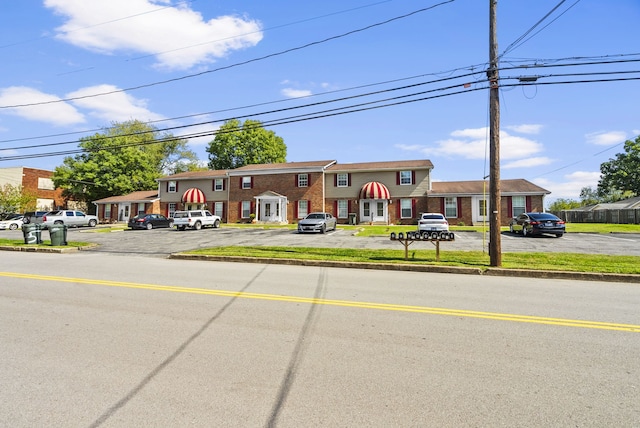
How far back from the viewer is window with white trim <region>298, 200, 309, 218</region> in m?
37.1

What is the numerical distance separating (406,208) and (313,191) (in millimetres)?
9529

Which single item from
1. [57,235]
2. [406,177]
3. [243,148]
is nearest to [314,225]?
[406,177]

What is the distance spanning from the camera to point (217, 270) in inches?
411

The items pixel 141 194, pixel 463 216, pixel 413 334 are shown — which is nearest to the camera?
pixel 413 334

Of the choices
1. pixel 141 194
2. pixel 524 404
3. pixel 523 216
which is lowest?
pixel 524 404

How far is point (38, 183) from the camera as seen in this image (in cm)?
5503

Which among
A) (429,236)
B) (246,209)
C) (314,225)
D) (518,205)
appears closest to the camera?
(429,236)

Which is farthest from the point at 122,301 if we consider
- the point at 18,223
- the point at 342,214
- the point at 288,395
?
the point at 18,223

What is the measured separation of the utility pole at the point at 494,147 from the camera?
11.0m

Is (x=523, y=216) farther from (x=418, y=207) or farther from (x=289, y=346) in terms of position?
(x=289, y=346)

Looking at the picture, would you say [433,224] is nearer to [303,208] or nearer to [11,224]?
[303,208]

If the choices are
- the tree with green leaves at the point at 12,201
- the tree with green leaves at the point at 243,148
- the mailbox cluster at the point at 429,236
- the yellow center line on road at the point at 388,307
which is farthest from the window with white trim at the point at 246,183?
the yellow center line on road at the point at 388,307

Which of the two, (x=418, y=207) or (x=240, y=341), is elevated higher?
(x=418, y=207)

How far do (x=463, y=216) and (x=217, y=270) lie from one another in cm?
2822
